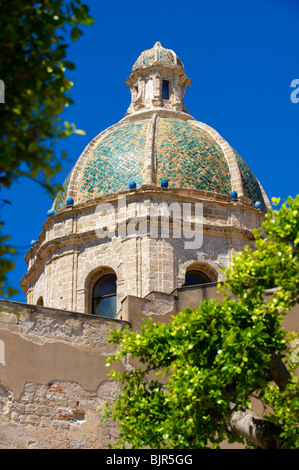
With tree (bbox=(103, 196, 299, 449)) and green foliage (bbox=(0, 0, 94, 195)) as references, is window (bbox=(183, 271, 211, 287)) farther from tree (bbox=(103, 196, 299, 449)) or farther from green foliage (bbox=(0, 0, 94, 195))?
green foliage (bbox=(0, 0, 94, 195))

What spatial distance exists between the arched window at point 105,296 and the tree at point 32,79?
43.9 ft

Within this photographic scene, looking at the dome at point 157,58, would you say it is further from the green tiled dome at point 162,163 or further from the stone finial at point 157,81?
the green tiled dome at point 162,163

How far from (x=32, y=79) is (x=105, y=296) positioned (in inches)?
551

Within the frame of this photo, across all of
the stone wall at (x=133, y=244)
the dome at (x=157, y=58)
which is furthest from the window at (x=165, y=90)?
the stone wall at (x=133, y=244)

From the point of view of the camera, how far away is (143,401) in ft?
35.9

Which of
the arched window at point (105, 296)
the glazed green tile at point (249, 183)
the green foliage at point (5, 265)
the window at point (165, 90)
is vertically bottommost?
the green foliage at point (5, 265)

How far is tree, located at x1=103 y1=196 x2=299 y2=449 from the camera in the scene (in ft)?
32.0

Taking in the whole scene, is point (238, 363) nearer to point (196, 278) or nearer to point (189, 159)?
point (196, 278)

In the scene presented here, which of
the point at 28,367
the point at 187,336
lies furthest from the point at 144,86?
the point at 187,336

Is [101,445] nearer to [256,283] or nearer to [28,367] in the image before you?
[28,367]

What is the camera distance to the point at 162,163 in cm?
2091

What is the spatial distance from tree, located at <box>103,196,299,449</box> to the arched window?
8732 mm

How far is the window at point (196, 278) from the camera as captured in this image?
19875 millimetres

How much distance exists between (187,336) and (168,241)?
8.95 metres
